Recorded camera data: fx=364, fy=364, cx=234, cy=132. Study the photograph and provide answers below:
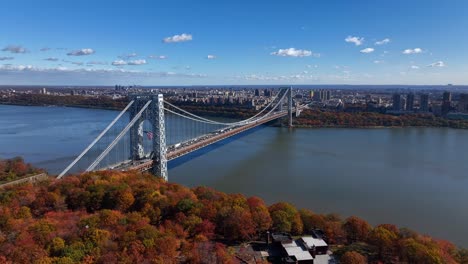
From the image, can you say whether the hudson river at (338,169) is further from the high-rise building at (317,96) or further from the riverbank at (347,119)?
the high-rise building at (317,96)

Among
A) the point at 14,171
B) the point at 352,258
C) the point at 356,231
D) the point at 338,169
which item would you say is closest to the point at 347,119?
the point at 338,169

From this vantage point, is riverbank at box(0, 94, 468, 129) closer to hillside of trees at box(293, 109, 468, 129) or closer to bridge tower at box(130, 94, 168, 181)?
hillside of trees at box(293, 109, 468, 129)

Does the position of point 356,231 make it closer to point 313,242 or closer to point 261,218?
point 313,242

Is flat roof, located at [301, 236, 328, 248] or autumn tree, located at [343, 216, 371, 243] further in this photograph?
autumn tree, located at [343, 216, 371, 243]

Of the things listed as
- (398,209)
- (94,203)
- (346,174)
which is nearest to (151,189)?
(94,203)

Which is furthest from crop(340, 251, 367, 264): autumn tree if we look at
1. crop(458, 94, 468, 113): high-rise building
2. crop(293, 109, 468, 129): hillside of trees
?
A: crop(458, 94, 468, 113): high-rise building

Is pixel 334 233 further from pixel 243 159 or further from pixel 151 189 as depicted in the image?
pixel 243 159
